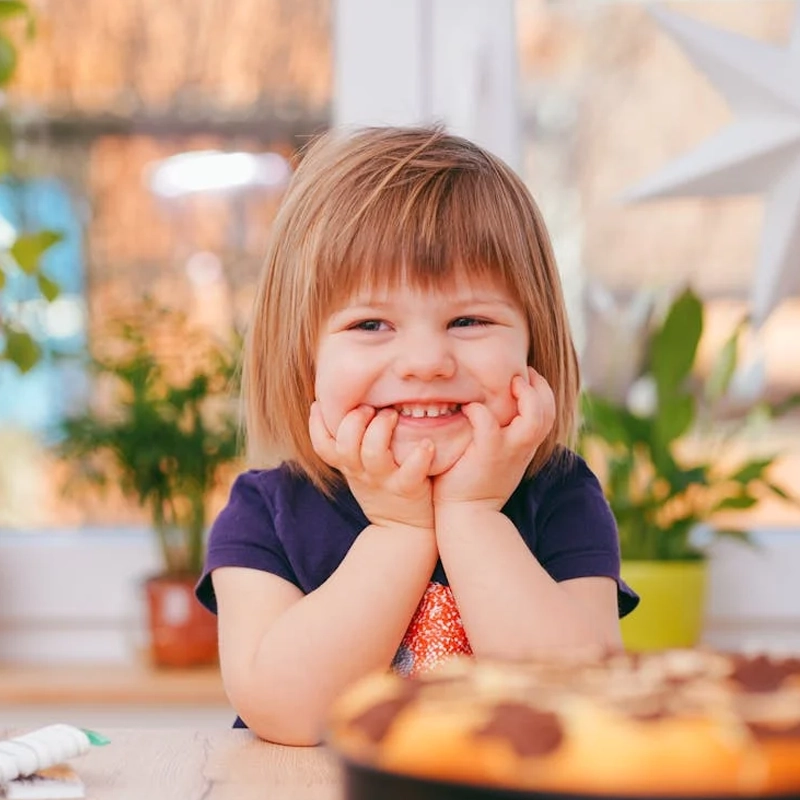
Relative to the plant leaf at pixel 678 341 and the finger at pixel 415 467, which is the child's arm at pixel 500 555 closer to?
the finger at pixel 415 467

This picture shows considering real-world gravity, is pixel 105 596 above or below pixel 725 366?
below

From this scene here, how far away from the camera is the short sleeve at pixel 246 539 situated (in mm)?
1059

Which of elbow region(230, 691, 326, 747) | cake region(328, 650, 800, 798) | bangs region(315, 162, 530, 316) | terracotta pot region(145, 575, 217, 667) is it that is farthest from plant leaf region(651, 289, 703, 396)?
cake region(328, 650, 800, 798)

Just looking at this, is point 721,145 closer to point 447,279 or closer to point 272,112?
point 272,112

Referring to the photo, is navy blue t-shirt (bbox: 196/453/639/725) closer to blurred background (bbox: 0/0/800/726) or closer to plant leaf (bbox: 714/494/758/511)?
plant leaf (bbox: 714/494/758/511)

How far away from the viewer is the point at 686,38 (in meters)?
1.90

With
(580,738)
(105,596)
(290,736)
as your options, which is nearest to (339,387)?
(290,736)

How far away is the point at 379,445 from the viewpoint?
97 cm

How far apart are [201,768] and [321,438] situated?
29 centimetres

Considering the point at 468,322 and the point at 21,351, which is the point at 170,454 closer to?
the point at 21,351

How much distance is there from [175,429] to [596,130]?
842 millimetres

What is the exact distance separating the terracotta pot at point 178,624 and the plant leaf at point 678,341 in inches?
28.8

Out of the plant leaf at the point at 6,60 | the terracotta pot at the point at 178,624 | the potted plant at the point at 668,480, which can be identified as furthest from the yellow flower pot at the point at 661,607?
the plant leaf at the point at 6,60

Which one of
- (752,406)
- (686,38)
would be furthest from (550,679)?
(752,406)
